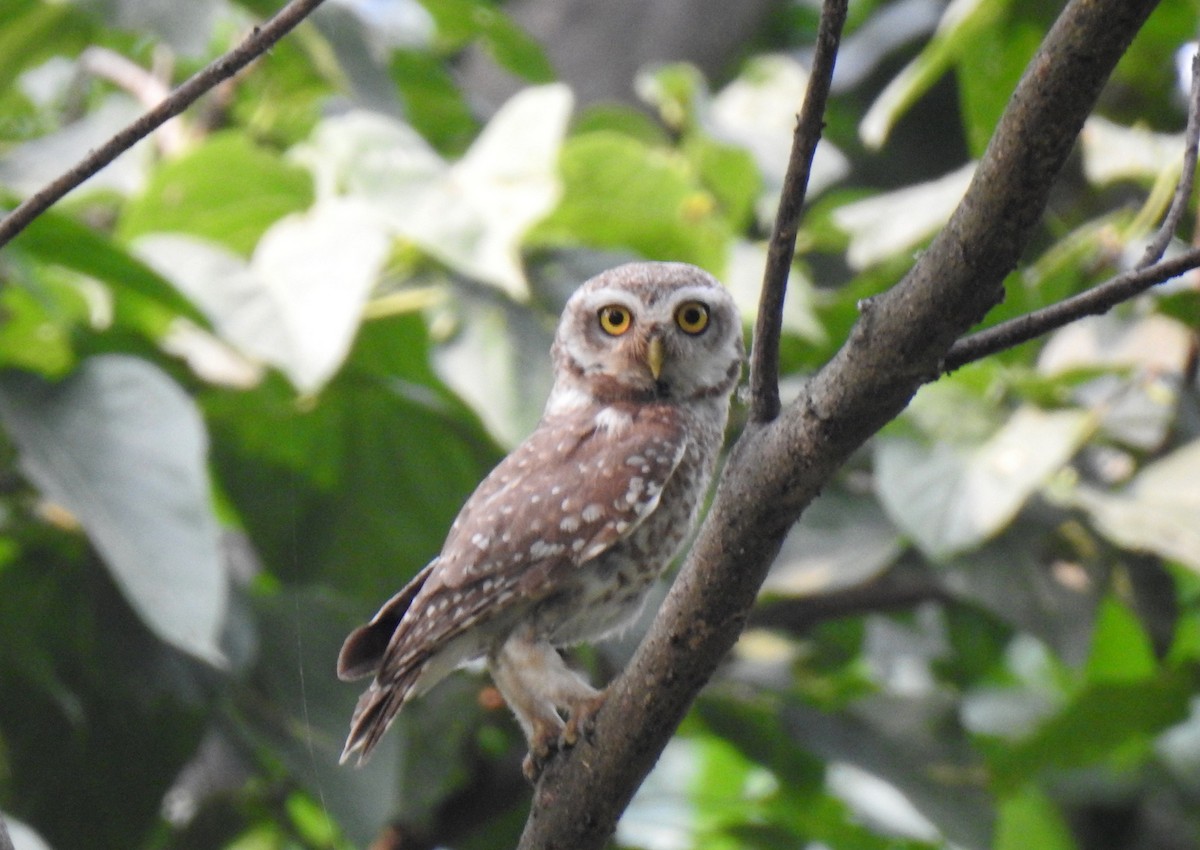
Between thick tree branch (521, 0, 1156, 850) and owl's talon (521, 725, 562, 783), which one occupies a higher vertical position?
thick tree branch (521, 0, 1156, 850)

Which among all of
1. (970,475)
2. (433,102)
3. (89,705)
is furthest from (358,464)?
(433,102)

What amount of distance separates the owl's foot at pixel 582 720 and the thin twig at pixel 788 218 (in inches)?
16.9

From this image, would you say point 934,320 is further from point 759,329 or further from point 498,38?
point 498,38

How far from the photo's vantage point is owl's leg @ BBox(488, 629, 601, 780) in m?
1.94

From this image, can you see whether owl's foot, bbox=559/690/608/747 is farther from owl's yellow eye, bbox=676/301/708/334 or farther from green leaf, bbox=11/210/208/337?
green leaf, bbox=11/210/208/337

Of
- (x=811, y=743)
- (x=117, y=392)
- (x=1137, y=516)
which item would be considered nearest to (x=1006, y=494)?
(x=1137, y=516)

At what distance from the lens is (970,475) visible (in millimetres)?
2994

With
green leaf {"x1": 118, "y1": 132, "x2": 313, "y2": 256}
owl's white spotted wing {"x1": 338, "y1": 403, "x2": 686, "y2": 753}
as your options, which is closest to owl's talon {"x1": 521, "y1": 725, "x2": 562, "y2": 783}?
owl's white spotted wing {"x1": 338, "y1": 403, "x2": 686, "y2": 753}

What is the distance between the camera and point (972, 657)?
4.40 m

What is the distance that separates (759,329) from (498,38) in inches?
117

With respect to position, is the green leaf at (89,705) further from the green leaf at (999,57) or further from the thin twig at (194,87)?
the green leaf at (999,57)

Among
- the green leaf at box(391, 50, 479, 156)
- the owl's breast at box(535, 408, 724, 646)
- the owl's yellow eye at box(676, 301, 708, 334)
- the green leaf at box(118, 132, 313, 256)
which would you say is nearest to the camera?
the owl's breast at box(535, 408, 724, 646)

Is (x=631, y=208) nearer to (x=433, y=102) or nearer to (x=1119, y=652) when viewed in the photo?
(x=433, y=102)

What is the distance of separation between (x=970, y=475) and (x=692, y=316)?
3.03 feet
